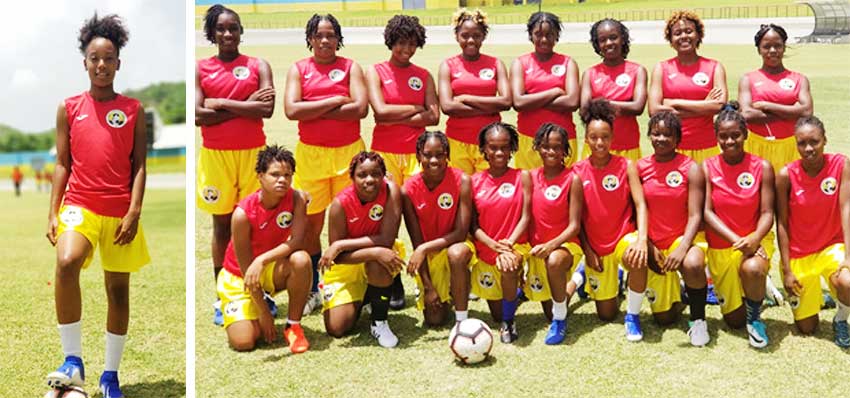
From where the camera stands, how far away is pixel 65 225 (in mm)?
4090

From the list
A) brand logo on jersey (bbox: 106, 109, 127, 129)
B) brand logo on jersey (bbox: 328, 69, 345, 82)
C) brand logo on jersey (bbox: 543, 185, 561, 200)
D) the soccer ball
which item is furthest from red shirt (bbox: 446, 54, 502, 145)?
brand logo on jersey (bbox: 106, 109, 127, 129)

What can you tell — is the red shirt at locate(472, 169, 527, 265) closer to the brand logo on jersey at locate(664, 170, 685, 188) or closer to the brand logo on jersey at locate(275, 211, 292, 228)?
the brand logo on jersey at locate(664, 170, 685, 188)

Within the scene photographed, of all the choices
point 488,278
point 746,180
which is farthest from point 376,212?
point 746,180

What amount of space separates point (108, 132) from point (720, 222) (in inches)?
133

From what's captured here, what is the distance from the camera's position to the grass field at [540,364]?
4000 millimetres

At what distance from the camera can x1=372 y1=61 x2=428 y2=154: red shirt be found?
525 cm

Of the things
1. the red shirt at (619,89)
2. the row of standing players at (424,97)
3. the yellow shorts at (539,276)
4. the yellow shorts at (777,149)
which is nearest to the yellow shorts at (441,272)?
the yellow shorts at (539,276)

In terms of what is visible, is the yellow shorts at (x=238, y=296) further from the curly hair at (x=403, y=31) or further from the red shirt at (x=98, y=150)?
the curly hair at (x=403, y=31)

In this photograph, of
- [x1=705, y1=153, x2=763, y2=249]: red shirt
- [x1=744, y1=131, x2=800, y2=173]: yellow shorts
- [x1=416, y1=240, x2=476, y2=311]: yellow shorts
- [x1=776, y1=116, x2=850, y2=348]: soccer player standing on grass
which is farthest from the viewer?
[x1=744, y1=131, x2=800, y2=173]: yellow shorts

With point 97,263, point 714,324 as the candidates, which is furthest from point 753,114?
point 97,263

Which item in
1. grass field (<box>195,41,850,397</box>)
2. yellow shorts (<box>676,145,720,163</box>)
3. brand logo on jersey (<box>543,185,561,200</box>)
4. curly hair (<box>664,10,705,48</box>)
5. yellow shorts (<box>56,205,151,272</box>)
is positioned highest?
curly hair (<box>664,10,705,48</box>)

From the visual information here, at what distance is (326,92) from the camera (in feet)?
17.0

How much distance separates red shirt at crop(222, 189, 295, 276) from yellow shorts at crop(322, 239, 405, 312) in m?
0.38

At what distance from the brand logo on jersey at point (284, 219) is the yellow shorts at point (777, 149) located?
3.18 metres
